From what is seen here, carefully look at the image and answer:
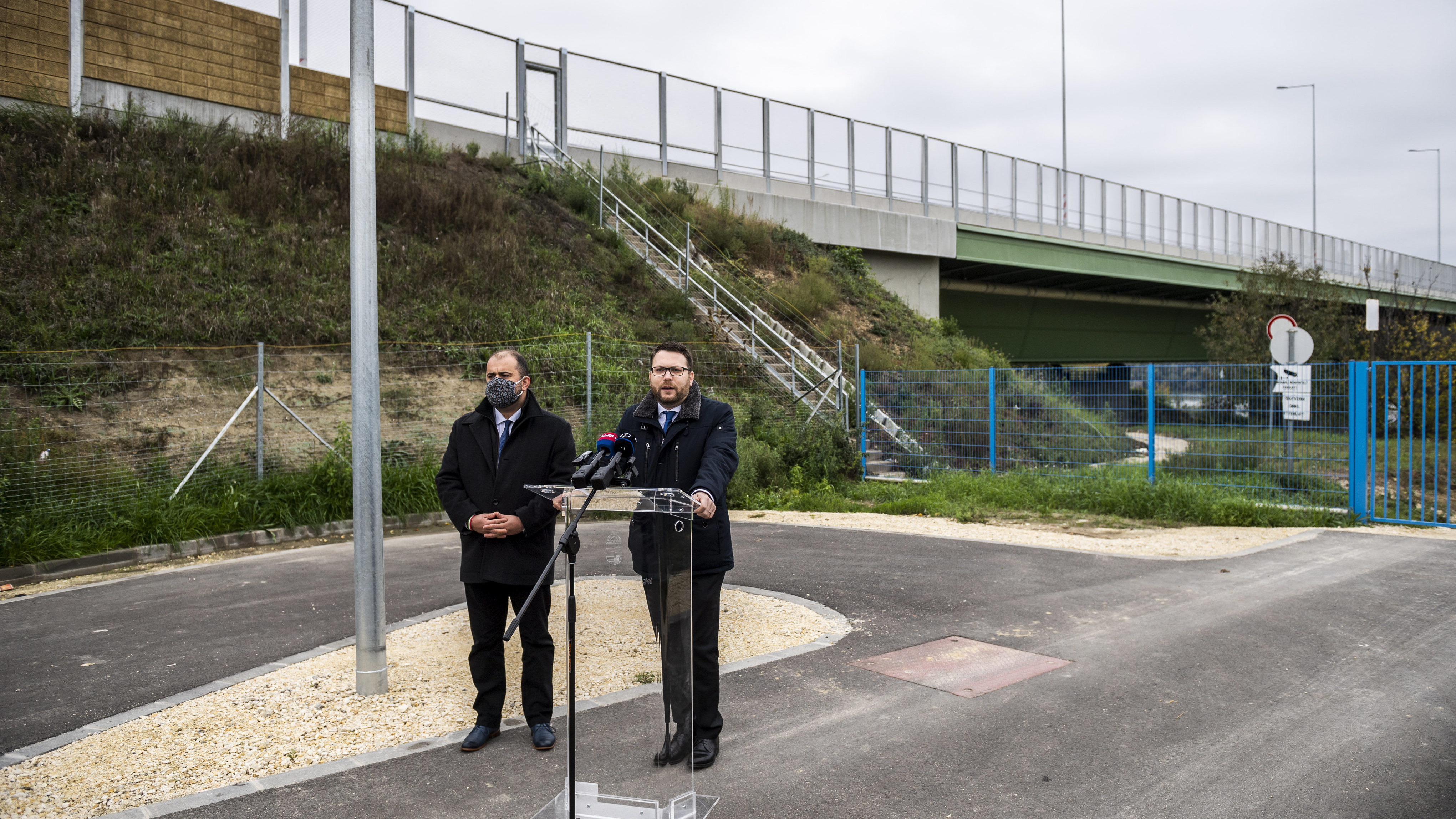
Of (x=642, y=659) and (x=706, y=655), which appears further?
(x=706, y=655)

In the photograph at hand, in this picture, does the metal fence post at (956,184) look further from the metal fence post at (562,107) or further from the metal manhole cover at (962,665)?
the metal manhole cover at (962,665)

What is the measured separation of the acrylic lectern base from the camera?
11.4ft

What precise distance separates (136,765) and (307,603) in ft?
11.1

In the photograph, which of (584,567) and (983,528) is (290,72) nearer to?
(983,528)

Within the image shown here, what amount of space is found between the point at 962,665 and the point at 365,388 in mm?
3983

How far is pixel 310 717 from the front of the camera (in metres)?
5.04

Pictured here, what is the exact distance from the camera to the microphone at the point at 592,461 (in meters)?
3.42

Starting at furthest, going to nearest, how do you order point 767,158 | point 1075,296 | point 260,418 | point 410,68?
1. point 1075,296
2. point 767,158
3. point 410,68
4. point 260,418

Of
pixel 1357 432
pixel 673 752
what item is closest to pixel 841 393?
pixel 1357 432

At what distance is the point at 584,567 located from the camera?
4488 millimetres

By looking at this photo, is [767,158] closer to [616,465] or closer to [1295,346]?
[1295,346]

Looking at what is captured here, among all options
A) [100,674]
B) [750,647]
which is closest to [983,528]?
[750,647]

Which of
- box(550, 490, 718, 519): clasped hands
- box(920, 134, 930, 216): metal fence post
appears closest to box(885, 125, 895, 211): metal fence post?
box(920, 134, 930, 216): metal fence post

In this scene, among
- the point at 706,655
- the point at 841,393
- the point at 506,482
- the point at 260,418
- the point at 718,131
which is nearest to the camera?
the point at 706,655
